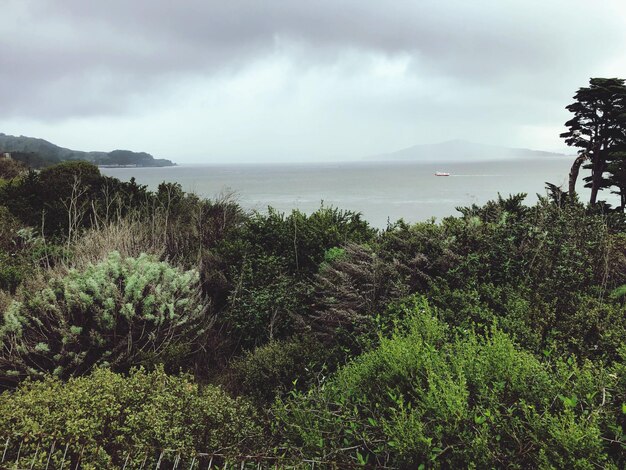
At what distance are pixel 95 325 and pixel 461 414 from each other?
159 inches

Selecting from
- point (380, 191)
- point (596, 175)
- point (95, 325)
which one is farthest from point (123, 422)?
point (380, 191)

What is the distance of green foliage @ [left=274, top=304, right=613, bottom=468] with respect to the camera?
88.5 inches

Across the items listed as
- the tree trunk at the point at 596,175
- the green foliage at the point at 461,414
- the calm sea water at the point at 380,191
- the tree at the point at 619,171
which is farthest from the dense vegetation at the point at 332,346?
the tree trunk at the point at 596,175

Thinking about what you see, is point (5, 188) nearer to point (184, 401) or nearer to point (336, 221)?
point (336, 221)

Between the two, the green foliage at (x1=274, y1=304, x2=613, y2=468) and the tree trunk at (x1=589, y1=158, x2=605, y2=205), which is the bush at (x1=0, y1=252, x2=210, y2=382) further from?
the tree trunk at (x1=589, y1=158, x2=605, y2=205)

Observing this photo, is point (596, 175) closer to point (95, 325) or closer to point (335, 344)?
point (335, 344)

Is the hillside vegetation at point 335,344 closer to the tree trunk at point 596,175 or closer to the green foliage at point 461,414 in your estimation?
the green foliage at point 461,414

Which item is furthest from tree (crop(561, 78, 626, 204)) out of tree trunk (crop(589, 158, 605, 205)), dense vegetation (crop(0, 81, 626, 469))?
dense vegetation (crop(0, 81, 626, 469))

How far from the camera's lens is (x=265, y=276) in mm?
6652

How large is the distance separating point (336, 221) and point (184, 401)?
574 centimetres

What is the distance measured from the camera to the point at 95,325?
15.6 ft

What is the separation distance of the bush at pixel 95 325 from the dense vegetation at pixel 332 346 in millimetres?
25

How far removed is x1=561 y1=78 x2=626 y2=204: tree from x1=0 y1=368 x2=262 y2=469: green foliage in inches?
425

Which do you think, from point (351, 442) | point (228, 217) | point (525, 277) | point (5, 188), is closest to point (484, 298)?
point (525, 277)
